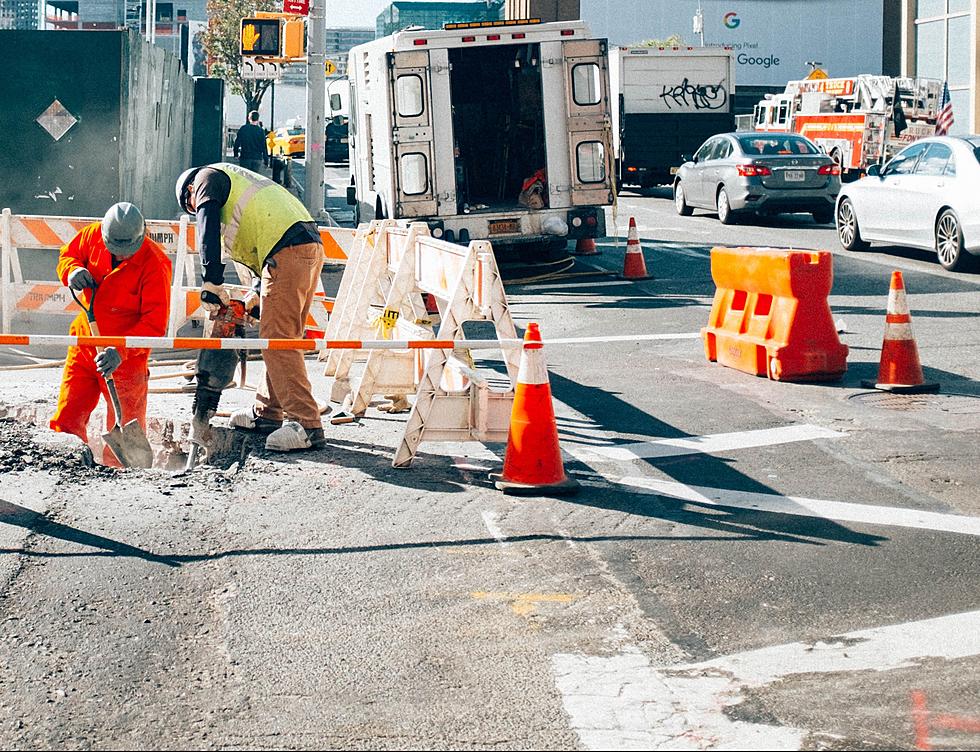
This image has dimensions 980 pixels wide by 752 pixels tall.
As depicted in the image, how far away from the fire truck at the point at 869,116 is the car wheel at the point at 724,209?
8381 millimetres

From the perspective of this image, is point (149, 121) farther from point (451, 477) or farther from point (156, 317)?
point (451, 477)

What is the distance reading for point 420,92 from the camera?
16578 mm

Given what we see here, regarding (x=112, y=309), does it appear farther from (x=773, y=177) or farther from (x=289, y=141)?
(x=289, y=141)

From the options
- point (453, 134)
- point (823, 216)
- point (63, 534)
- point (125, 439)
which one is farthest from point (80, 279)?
point (823, 216)

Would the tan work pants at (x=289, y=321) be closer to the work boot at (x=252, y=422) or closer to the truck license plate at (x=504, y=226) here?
the work boot at (x=252, y=422)

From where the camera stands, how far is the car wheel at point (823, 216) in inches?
943

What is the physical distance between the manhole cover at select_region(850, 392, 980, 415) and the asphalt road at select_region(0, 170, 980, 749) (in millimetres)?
43

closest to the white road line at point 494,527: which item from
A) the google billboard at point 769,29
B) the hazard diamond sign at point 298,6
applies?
the hazard diamond sign at point 298,6

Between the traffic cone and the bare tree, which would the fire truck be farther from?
the bare tree

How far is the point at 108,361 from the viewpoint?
802 centimetres

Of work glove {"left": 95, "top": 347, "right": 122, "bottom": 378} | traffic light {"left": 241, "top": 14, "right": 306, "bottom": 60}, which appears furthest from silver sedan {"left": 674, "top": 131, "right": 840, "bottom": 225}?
work glove {"left": 95, "top": 347, "right": 122, "bottom": 378}

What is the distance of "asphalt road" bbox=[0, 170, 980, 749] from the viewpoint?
15.0ft

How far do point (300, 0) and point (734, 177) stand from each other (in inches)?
306

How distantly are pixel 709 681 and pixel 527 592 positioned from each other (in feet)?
3.79
